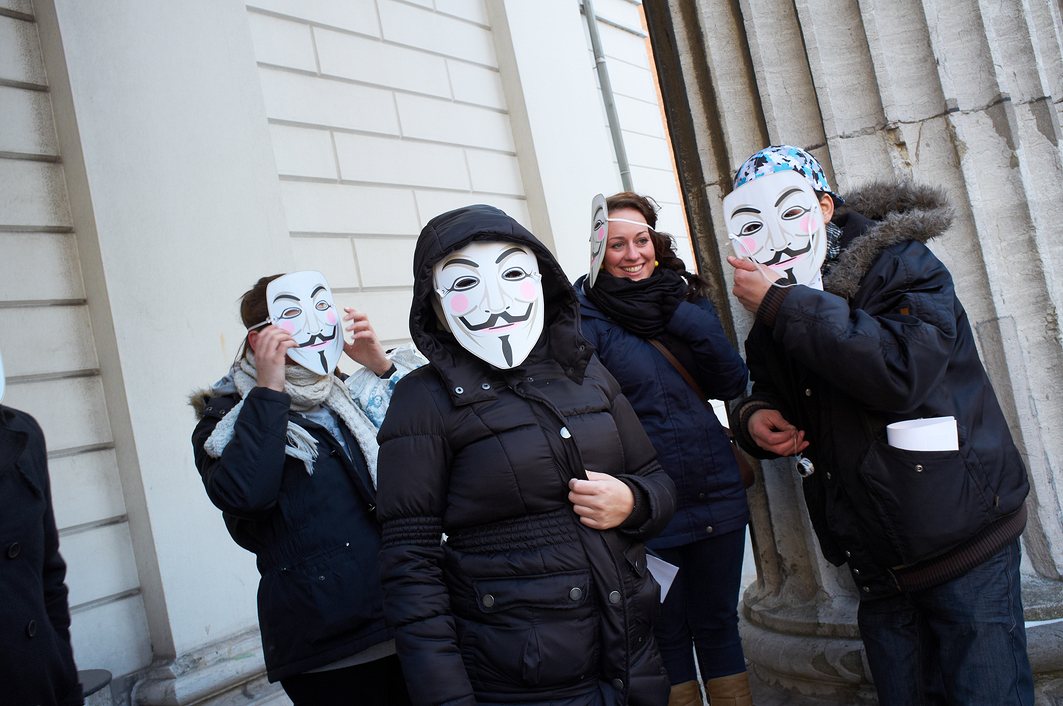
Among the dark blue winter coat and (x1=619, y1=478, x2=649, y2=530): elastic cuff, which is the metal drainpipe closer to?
the dark blue winter coat

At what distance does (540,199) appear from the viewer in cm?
752

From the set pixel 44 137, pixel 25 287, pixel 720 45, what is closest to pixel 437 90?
pixel 44 137

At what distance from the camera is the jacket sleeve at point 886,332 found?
2182 mm

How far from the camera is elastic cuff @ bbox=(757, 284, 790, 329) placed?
2.33m

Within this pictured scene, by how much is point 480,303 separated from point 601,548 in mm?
620

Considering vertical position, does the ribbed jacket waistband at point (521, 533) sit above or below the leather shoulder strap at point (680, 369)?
below

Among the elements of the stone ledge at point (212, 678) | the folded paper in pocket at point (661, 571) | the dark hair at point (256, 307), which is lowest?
the stone ledge at point (212, 678)

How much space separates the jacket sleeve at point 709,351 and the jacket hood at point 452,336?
79 centimetres

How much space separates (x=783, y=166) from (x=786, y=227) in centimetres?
18

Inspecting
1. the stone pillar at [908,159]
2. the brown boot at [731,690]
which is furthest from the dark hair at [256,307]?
the brown boot at [731,690]

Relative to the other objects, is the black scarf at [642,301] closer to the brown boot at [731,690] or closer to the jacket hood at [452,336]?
the jacket hood at [452,336]

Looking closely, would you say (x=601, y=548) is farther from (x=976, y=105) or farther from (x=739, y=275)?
(x=976, y=105)

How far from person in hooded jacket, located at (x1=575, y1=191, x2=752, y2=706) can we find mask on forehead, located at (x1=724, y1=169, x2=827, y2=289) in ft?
1.69

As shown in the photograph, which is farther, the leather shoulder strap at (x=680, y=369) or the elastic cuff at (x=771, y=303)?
the leather shoulder strap at (x=680, y=369)
